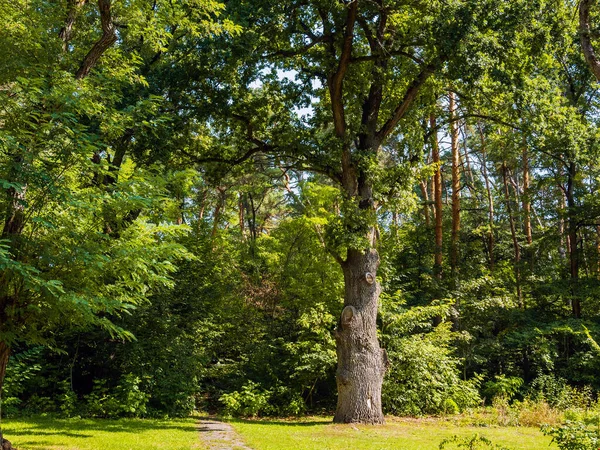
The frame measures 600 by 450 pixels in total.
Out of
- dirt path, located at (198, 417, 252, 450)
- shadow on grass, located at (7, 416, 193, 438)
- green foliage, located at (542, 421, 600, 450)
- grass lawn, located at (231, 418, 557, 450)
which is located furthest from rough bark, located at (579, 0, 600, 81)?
shadow on grass, located at (7, 416, 193, 438)

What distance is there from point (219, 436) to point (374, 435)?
10.2ft

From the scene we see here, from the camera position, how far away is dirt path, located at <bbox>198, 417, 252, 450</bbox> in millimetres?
8625

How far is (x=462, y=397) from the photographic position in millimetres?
14805

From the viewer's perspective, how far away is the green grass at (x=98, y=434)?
785 centimetres

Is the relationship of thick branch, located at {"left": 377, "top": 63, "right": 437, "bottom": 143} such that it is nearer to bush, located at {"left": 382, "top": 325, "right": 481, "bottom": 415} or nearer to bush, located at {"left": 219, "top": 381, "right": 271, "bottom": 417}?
bush, located at {"left": 382, "top": 325, "right": 481, "bottom": 415}

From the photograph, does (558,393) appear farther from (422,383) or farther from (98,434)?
(98,434)

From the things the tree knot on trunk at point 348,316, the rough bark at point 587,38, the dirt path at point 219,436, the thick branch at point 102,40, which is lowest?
the dirt path at point 219,436

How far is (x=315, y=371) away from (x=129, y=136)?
28.1 feet

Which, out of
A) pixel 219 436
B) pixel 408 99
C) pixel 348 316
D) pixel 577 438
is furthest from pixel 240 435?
pixel 408 99

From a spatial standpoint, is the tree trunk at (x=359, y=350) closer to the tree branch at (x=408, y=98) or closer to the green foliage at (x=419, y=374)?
the green foliage at (x=419, y=374)

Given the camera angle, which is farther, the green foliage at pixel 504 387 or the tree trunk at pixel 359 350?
the green foliage at pixel 504 387

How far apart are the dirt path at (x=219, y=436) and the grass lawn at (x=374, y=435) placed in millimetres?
202

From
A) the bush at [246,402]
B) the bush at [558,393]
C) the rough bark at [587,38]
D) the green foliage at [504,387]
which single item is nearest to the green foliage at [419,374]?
the green foliage at [504,387]

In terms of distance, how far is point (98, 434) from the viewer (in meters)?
9.28
